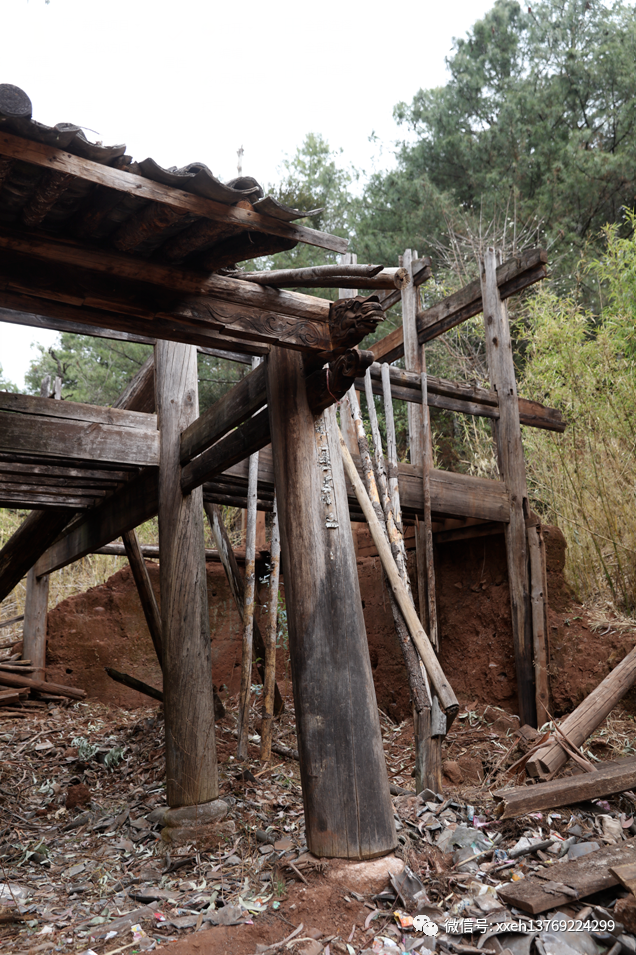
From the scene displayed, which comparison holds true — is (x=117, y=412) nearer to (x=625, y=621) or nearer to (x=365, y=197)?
(x=625, y=621)

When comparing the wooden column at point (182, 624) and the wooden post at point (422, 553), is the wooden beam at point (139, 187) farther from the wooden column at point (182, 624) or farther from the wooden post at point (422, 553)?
the wooden post at point (422, 553)

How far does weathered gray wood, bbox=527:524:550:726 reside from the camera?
512cm

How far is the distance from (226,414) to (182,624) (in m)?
1.45

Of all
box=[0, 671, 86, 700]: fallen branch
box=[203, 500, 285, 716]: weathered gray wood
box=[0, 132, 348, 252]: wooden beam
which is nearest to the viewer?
box=[0, 132, 348, 252]: wooden beam

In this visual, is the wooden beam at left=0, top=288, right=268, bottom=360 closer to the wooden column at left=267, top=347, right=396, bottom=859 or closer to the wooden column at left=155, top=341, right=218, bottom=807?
the wooden column at left=267, top=347, right=396, bottom=859

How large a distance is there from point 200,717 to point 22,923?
1.42m

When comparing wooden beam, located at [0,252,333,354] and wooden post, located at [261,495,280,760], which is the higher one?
wooden beam, located at [0,252,333,354]

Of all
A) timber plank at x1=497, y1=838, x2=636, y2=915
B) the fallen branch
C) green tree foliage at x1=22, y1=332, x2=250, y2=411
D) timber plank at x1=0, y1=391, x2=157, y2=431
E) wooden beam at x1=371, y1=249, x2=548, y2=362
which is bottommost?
timber plank at x1=497, y1=838, x2=636, y2=915

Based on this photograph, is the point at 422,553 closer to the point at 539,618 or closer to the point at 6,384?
the point at 539,618

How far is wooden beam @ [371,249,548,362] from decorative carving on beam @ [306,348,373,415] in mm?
2727

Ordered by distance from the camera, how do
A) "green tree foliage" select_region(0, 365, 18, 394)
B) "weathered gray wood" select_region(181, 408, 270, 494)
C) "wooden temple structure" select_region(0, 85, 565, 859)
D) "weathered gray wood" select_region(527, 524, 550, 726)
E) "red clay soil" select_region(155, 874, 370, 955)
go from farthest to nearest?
"green tree foliage" select_region(0, 365, 18, 394) → "weathered gray wood" select_region(527, 524, 550, 726) → "weathered gray wood" select_region(181, 408, 270, 494) → "red clay soil" select_region(155, 874, 370, 955) → "wooden temple structure" select_region(0, 85, 565, 859)

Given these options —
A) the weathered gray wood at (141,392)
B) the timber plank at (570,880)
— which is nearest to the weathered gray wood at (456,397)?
the weathered gray wood at (141,392)

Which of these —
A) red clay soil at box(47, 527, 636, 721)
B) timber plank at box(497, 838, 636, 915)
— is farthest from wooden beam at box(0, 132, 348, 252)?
red clay soil at box(47, 527, 636, 721)

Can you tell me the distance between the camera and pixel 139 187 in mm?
2127
